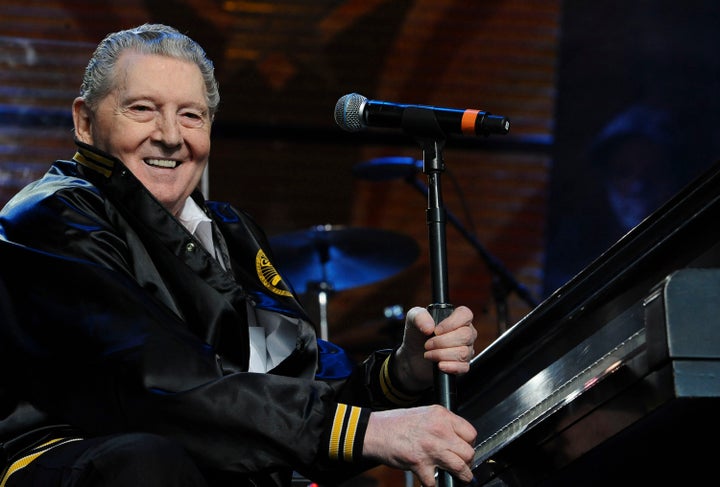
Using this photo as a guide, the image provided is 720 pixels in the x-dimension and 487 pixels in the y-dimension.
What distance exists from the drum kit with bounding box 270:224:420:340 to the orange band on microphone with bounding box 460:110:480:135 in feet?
7.04

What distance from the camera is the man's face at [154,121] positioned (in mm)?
1960

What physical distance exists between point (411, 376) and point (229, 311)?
386 mm

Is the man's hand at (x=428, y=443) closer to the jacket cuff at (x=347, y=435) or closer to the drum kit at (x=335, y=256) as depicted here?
the jacket cuff at (x=347, y=435)

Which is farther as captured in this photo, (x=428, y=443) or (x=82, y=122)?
(x=82, y=122)

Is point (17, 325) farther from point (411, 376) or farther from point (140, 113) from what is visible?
point (411, 376)

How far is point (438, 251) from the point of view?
61.6 inches

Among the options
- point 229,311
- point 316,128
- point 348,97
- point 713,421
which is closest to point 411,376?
point 229,311

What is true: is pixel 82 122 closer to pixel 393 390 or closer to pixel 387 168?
pixel 393 390

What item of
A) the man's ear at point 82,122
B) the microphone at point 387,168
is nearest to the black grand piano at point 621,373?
the man's ear at point 82,122

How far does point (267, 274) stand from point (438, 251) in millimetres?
611

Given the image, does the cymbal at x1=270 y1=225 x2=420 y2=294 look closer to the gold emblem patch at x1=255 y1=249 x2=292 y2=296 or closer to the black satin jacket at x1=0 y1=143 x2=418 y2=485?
the gold emblem patch at x1=255 y1=249 x2=292 y2=296

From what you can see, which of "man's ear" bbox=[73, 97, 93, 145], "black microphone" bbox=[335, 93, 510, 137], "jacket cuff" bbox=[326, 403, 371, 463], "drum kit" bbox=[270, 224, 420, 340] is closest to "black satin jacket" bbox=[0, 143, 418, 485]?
"jacket cuff" bbox=[326, 403, 371, 463]

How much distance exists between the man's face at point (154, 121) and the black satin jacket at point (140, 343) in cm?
9

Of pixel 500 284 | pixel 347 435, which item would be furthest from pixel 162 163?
pixel 500 284
